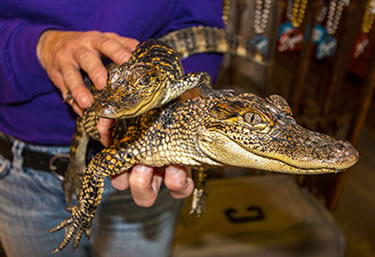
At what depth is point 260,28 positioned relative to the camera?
5.89 feet

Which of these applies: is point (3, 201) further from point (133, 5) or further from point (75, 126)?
point (133, 5)

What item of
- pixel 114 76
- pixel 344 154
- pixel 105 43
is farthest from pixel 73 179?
pixel 344 154

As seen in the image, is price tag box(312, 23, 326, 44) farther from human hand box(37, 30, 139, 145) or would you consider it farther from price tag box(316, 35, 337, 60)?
human hand box(37, 30, 139, 145)

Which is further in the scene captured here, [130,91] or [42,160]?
[42,160]

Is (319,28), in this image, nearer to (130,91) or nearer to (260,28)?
(260,28)

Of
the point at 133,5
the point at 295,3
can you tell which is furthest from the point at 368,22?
the point at 133,5

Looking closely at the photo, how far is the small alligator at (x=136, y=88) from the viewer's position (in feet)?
2.10

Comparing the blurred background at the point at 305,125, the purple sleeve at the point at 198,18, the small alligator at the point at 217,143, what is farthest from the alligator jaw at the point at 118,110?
the blurred background at the point at 305,125

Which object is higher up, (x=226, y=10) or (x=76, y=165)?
(x=226, y=10)

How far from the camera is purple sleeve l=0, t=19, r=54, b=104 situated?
1024 mm

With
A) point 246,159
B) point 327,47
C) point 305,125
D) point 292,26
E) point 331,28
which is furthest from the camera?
point 327,47

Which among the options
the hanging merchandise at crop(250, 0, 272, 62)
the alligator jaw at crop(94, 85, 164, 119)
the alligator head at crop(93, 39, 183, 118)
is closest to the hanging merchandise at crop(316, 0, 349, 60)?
the hanging merchandise at crop(250, 0, 272, 62)

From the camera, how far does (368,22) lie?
1787 millimetres

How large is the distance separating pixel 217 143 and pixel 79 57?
474 millimetres
